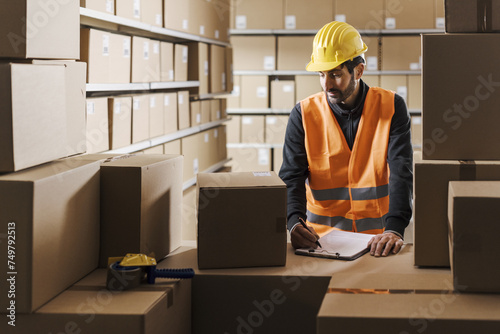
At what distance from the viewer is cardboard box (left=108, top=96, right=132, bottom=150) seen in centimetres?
315

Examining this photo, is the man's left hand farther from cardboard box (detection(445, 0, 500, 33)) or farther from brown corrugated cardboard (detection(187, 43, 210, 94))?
brown corrugated cardboard (detection(187, 43, 210, 94))

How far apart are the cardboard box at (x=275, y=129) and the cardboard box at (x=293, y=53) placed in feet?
1.68

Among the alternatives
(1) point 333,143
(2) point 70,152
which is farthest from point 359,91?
(2) point 70,152

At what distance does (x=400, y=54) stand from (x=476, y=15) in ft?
14.9

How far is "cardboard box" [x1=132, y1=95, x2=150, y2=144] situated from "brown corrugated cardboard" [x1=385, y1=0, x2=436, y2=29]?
3.39 metres

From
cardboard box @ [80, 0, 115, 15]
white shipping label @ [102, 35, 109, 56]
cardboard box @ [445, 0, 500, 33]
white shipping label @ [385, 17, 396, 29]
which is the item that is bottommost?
cardboard box @ [445, 0, 500, 33]

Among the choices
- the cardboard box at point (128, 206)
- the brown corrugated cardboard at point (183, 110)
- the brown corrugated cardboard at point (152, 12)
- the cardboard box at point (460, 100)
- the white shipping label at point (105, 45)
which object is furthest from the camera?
the brown corrugated cardboard at point (183, 110)

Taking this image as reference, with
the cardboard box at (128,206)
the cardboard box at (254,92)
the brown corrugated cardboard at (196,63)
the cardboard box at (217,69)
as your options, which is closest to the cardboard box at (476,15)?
the cardboard box at (128,206)

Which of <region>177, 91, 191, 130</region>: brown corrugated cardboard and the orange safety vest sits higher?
<region>177, 91, 191, 130</region>: brown corrugated cardboard

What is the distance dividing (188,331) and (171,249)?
388 mm

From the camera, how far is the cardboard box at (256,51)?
6.39 metres

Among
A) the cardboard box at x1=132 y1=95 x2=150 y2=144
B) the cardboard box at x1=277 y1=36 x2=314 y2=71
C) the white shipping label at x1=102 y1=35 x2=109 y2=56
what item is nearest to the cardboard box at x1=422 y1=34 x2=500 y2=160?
the white shipping label at x1=102 y1=35 x2=109 y2=56

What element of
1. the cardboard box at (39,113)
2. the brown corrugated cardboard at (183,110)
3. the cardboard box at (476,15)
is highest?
the cardboard box at (476,15)

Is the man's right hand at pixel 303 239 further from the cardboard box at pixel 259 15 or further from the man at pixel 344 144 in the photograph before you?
the cardboard box at pixel 259 15
